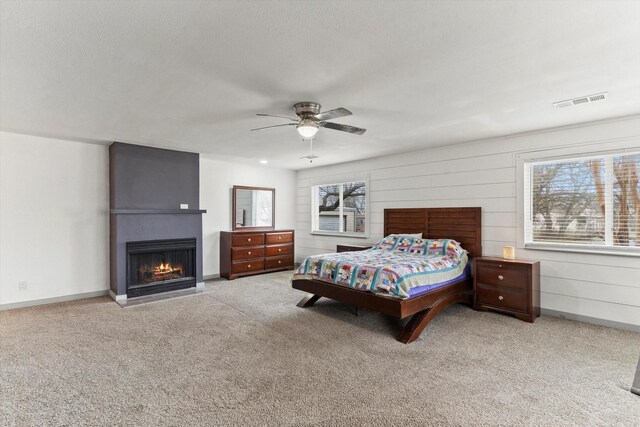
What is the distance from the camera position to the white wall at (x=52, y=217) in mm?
4469

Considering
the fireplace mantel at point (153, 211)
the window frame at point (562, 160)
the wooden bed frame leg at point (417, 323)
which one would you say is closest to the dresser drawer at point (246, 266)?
the fireplace mantel at point (153, 211)

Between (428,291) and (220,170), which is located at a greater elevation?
(220,170)

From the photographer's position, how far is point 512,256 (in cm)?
432

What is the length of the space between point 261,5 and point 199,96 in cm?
157

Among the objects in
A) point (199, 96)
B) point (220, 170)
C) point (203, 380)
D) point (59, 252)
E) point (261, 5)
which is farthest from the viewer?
point (220, 170)

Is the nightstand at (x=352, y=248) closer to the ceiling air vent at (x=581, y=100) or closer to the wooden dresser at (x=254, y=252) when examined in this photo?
the wooden dresser at (x=254, y=252)

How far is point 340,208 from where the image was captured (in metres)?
7.14

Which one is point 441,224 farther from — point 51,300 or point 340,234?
point 51,300

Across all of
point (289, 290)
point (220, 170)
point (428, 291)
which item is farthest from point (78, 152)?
point (428, 291)

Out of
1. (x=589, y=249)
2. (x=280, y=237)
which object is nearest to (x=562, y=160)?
(x=589, y=249)

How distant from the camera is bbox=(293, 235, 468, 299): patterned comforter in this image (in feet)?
11.6

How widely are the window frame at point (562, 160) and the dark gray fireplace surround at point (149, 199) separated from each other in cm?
506

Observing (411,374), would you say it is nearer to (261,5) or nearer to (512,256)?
(512,256)

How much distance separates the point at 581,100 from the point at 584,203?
1494 millimetres
